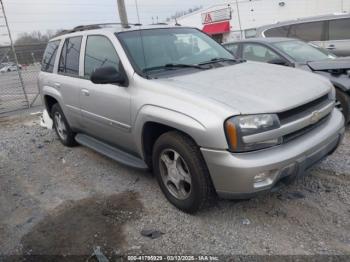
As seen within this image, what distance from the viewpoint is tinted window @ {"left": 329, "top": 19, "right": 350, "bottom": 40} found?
8.93m

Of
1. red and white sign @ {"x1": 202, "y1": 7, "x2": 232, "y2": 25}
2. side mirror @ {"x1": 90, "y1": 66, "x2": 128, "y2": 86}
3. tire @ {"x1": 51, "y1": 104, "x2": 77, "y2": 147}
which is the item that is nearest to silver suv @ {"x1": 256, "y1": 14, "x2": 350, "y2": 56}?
tire @ {"x1": 51, "y1": 104, "x2": 77, "y2": 147}

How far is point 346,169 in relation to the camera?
13.2 feet

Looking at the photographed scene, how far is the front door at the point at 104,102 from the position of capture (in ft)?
12.2

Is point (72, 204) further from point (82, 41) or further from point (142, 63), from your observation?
point (82, 41)

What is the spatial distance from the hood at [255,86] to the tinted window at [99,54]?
A: 890 mm

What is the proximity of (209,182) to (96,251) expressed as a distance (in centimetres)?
113

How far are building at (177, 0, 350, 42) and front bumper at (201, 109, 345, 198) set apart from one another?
783 inches

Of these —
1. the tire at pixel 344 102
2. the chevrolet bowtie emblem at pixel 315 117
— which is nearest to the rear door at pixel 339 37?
the tire at pixel 344 102

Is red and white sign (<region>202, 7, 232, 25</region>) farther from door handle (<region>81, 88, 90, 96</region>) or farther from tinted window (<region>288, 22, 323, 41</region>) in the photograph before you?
door handle (<region>81, 88, 90, 96</region>)

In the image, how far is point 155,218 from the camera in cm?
338

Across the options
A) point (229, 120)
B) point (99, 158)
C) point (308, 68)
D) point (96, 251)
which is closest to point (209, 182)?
point (229, 120)

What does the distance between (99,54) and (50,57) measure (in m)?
1.89

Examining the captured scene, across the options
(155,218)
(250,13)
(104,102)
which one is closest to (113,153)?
(104,102)

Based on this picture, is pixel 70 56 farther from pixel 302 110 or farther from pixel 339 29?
pixel 339 29
